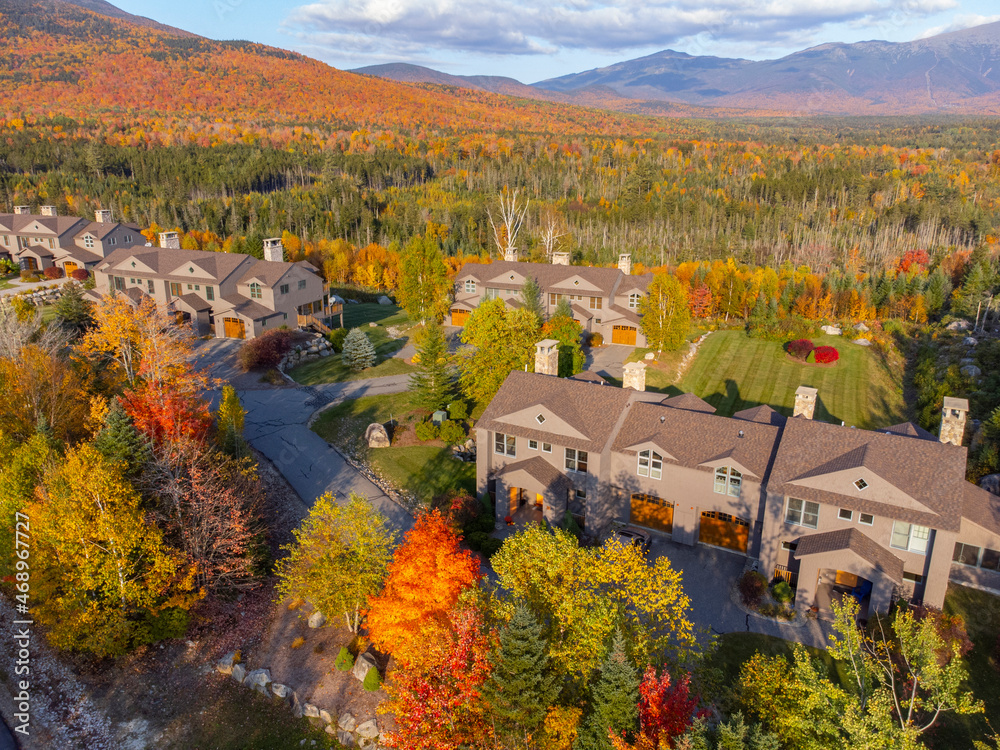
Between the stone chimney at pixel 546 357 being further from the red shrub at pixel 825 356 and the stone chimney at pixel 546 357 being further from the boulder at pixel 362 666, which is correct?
the red shrub at pixel 825 356

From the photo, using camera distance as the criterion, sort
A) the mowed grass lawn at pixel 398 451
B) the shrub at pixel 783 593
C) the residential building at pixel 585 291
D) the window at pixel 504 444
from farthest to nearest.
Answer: the residential building at pixel 585 291 → the mowed grass lawn at pixel 398 451 → the window at pixel 504 444 → the shrub at pixel 783 593

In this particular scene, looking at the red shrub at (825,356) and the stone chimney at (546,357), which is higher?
the stone chimney at (546,357)

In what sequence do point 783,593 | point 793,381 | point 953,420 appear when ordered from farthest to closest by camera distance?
point 793,381 → point 953,420 → point 783,593

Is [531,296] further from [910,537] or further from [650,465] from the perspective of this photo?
[910,537]

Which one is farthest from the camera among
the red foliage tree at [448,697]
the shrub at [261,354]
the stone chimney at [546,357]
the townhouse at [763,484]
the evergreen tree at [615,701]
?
the shrub at [261,354]

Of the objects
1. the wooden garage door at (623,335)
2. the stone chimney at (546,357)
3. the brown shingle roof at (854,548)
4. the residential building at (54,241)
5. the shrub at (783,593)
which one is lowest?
the shrub at (783,593)

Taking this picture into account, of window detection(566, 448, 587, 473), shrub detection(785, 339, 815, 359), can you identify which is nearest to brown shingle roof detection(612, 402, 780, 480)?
window detection(566, 448, 587, 473)

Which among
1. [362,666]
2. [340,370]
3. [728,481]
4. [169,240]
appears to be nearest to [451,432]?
[340,370]

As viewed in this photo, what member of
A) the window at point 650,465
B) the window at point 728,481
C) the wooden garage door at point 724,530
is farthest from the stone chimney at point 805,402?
the window at point 650,465
